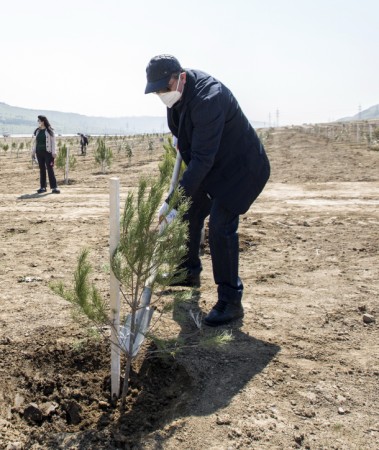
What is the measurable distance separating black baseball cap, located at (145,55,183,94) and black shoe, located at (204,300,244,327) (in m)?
1.32

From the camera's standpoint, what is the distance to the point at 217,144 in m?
2.55

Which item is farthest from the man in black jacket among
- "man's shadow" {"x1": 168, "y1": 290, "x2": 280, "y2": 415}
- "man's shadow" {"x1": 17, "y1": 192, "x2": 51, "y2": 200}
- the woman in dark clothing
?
the woman in dark clothing

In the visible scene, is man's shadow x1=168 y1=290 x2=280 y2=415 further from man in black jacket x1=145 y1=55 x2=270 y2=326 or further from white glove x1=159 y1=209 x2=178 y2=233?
white glove x1=159 y1=209 x2=178 y2=233

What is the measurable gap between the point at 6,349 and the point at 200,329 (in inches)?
42.4

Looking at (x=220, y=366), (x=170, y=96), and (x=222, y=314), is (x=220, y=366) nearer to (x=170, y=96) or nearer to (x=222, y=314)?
(x=222, y=314)

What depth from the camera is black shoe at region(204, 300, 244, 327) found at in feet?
9.39

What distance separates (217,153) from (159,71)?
1.92 ft

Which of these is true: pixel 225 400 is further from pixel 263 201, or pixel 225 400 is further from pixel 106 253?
pixel 263 201

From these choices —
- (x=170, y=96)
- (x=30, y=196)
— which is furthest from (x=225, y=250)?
(x=30, y=196)

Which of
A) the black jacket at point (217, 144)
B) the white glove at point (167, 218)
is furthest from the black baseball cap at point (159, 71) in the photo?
the white glove at point (167, 218)

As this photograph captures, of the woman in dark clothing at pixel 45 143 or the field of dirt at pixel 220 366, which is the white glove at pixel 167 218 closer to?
the field of dirt at pixel 220 366

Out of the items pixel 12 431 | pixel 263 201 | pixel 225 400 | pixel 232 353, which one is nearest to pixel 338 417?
pixel 225 400

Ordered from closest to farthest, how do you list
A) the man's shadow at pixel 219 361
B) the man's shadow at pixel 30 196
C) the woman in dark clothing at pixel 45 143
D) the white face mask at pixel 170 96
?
the man's shadow at pixel 219 361 < the white face mask at pixel 170 96 < the man's shadow at pixel 30 196 < the woman in dark clothing at pixel 45 143

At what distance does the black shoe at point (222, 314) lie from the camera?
2.86 meters
